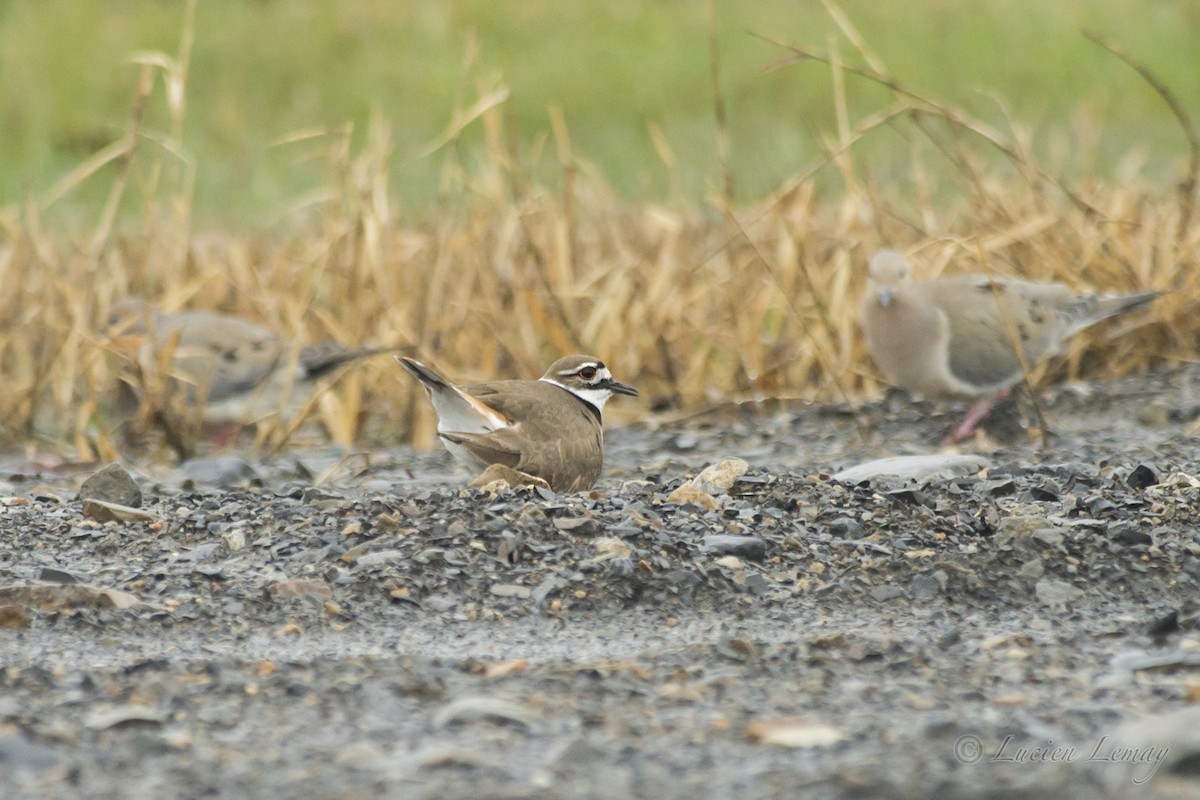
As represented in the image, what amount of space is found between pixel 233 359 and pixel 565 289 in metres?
1.35

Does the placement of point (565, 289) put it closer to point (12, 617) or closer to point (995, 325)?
point (995, 325)

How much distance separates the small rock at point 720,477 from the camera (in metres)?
4.20

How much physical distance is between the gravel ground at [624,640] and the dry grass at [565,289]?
5.30ft

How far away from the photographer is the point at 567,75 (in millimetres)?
15133

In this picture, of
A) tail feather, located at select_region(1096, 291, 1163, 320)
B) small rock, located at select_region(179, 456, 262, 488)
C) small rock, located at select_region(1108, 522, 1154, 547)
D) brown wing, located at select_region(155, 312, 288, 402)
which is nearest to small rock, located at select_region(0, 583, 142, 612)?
small rock, located at select_region(179, 456, 262, 488)

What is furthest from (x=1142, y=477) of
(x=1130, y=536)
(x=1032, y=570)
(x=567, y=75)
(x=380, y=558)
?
(x=567, y=75)

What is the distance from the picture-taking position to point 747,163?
13.4 m

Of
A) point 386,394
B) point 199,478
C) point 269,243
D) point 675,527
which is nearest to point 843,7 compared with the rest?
point 269,243

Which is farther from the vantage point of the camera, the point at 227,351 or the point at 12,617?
the point at 227,351

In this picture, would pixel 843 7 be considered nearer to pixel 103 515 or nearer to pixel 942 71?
pixel 942 71

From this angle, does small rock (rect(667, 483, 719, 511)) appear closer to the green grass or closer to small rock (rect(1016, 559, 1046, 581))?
small rock (rect(1016, 559, 1046, 581))

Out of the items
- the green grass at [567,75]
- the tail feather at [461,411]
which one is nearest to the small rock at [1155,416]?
the tail feather at [461,411]

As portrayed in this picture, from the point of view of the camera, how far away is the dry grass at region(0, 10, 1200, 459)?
6281mm

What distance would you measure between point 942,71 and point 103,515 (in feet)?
40.3
